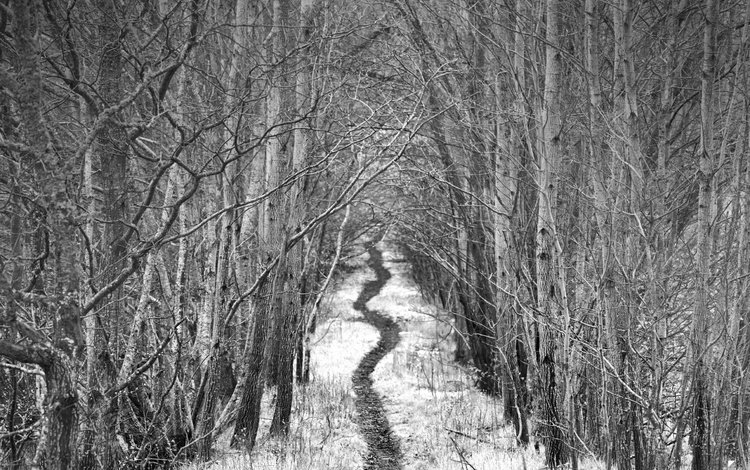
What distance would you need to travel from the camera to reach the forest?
4.36 metres

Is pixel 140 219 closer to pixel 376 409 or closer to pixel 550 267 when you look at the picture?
pixel 550 267

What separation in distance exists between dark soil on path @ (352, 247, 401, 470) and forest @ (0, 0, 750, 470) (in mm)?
74

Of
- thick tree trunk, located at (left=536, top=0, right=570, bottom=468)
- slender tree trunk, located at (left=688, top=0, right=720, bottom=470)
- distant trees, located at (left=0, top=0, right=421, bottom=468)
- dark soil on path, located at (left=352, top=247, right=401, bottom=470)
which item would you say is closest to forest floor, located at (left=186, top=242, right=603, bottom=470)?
dark soil on path, located at (left=352, top=247, right=401, bottom=470)

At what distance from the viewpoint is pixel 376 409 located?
10.6m

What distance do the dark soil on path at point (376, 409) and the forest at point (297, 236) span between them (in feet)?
0.24

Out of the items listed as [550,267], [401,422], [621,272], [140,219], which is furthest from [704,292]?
[401,422]

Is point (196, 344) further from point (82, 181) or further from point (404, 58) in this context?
point (404, 58)

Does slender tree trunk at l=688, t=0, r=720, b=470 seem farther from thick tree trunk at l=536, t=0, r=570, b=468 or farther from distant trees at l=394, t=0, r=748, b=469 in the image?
thick tree trunk at l=536, t=0, r=570, b=468

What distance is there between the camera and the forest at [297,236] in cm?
436

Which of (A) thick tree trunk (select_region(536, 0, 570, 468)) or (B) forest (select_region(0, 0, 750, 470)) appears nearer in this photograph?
(B) forest (select_region(0, 0, 750, 470))

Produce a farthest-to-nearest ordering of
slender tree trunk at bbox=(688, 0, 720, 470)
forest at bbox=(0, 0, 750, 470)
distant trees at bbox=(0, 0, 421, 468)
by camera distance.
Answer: slender tree trunk at bbox=(688, 0, 720, 470) < forest at bbox=(0, 0, 750, 470) < distant trees at bbox=(0, 0, 421, 468)

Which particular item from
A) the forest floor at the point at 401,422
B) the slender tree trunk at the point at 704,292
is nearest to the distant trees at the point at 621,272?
the slender tree trunk at the point at 704,292

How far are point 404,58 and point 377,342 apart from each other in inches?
393

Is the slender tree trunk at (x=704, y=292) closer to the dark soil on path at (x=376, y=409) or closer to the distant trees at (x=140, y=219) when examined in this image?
the distant trees at (x=140, y=219)
